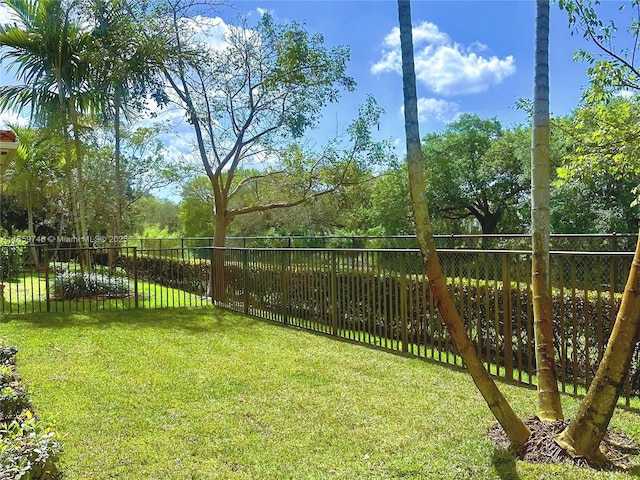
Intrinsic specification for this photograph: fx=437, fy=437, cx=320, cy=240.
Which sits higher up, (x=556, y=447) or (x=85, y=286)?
(x=85, y=286)

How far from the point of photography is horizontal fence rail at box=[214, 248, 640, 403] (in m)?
3.33

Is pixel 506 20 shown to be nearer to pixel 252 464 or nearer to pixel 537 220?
pixel 537 220

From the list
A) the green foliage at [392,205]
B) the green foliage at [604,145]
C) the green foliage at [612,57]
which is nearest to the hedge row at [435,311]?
the green foliage at [604,145]

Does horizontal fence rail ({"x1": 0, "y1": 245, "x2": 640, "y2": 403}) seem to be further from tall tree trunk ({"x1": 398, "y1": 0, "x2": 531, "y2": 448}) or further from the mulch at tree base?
tall tree trunk ({"x1": 398, "y1": 0, "x2": 531, "y2": 448})

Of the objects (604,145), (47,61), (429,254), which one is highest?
(47,61)

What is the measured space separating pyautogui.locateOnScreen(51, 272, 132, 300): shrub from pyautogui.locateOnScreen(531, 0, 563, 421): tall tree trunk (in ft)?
25.7

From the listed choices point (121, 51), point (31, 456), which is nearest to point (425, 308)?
point (31, 456)

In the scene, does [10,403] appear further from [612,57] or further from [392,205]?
[392,205]

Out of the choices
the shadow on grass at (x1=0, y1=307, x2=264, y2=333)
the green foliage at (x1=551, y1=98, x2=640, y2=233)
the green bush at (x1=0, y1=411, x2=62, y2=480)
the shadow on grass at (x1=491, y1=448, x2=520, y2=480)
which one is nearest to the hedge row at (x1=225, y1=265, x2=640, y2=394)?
the shadow on grass at (x1=0, y1=307, x2=264, y2=333)

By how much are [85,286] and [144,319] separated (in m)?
2.46

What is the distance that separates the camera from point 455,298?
4.44 m

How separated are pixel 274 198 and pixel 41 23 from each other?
612 centimetres

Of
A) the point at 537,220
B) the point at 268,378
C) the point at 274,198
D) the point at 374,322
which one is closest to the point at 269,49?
the point at 274,198

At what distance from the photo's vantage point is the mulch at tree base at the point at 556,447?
7.10 ft
